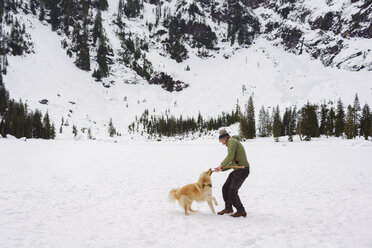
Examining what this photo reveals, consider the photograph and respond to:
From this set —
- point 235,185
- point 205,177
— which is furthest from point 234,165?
point 205,177

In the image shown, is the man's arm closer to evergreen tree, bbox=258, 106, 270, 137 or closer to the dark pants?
the dark pants

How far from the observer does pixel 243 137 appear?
7875 cm

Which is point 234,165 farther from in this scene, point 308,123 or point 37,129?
point 37,129

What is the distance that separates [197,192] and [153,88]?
198 meters

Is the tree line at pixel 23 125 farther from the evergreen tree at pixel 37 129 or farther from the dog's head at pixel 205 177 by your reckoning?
the dog's head at pixel 205 177

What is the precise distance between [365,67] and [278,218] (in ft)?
606

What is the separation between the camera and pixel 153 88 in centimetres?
19900

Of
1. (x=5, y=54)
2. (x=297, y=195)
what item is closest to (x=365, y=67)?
(x=297, y=195)

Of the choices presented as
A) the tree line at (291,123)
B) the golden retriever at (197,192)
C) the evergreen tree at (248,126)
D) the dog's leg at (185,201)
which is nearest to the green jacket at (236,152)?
the golden retriever at (197,192)

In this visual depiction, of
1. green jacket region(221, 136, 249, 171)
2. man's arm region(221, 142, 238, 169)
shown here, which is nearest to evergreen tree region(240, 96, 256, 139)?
green jacket region(221, 136, 249, 171)

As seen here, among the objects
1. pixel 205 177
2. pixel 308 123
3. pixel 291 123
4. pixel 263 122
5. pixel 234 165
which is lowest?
pixel 205 177

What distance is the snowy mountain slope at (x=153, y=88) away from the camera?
13238 cm

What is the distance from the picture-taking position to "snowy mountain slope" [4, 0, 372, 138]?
132 m

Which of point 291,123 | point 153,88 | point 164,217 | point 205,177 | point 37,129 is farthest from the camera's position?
point 153,88
